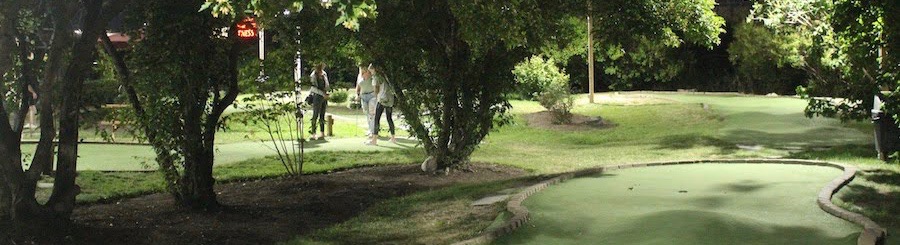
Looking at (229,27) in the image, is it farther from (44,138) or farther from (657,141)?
(657,141)

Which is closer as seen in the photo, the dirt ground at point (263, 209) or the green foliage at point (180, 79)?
the dirt ground at point (263, 209)

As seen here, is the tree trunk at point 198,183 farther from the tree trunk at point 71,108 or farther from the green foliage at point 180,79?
the tree trunk at point 71,108

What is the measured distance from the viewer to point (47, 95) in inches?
279

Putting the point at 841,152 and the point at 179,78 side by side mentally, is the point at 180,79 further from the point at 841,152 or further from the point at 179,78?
the point at 841,152

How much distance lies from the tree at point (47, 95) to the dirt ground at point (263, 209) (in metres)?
0.36

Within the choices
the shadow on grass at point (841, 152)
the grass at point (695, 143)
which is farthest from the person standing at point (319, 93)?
the shadow on grass at point (841, 152)

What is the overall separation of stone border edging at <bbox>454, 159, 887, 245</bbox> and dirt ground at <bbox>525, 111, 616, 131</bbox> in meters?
6.91

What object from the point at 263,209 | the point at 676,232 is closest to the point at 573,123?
the point at 263,209

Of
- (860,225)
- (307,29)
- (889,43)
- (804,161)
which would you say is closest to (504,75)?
(307,29)

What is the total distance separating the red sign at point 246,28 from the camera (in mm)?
8802

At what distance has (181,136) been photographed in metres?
8.40

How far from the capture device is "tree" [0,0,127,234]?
22.7 feet

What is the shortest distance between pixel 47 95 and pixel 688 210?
16.4 ft

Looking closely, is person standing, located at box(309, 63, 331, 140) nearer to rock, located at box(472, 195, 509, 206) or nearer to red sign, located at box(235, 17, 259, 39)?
red sign, located at box(235, 17, 259, 39)
